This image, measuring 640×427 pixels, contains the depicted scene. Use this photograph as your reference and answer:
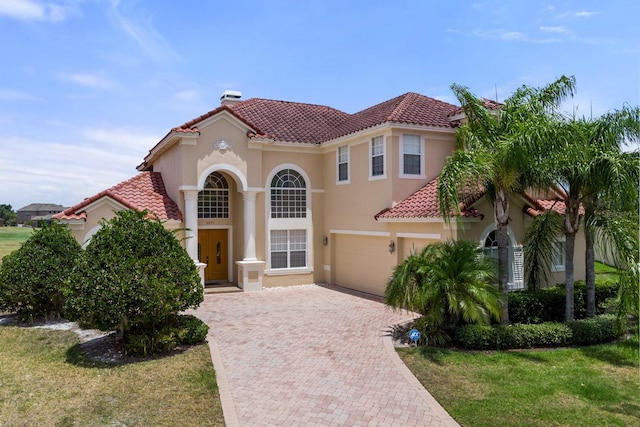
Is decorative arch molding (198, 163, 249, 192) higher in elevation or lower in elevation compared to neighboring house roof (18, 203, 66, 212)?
lower

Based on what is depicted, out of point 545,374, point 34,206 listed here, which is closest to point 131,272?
point 545,374

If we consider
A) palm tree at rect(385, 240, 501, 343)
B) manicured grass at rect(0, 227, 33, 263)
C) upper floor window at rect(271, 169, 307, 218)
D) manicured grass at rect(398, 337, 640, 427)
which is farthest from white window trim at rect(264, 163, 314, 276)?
manicured grass at rect(0, 227, 33, 263)

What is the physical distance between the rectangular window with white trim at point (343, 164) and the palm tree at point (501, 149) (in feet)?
26.6

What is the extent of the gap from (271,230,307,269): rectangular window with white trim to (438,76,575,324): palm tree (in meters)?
10.6

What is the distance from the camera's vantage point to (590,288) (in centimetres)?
1361

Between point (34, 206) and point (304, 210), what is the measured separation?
384ft

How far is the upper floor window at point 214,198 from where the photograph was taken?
22.1m

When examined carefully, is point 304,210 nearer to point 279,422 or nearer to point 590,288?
point 590,288

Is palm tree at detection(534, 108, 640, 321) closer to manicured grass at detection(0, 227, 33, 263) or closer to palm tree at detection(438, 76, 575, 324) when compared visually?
palm tree at detection(438, 76, 575, 324)

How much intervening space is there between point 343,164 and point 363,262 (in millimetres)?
4613

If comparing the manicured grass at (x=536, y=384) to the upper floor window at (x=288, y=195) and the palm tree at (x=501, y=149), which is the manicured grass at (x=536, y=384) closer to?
the palm tree at (x=501, y=149)

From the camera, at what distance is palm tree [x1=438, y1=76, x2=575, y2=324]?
37.8ft

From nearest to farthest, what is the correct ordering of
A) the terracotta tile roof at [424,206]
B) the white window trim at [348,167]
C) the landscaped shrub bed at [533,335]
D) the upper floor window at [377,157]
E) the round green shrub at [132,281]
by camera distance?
1. the round green shrub at [132,281]
2. the landscaped shrub bed at [533,335]
3. the terracotta tile roof at [424,206]
4. the upper floor window at [377,157]
5. the white window trim at [348,167]

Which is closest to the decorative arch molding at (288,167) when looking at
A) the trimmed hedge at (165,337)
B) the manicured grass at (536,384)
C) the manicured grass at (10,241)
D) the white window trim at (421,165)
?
the white window trim at (421,165)
